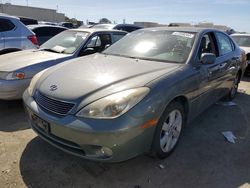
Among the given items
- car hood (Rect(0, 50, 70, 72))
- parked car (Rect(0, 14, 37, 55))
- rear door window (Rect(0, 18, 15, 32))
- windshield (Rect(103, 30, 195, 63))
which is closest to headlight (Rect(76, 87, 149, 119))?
windshield (Rect(103, 30, 195, 63))

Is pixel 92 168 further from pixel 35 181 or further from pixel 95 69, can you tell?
pixel 95 69

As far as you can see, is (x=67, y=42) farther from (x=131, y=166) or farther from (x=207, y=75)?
(x=131, y=166)

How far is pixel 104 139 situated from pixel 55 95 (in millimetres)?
761

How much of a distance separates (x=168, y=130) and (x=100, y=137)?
1006mm

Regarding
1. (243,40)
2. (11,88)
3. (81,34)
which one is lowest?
(11,88)

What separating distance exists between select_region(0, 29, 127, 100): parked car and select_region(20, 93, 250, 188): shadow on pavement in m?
1.25

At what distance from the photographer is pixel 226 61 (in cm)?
453

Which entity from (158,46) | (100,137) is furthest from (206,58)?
(100,137)

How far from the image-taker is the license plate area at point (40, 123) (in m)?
2.77

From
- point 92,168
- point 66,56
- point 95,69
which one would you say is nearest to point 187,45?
point 95,69

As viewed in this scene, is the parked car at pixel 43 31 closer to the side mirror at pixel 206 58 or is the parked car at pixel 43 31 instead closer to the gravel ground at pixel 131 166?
the gravel ground at pixel 131 166

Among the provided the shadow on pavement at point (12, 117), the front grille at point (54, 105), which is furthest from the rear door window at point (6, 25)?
the front grille at point (54, 105)

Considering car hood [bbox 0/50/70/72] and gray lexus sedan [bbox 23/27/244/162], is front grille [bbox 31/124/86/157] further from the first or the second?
car hood [bbox 0/50/70/72]

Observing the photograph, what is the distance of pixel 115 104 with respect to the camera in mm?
2520
